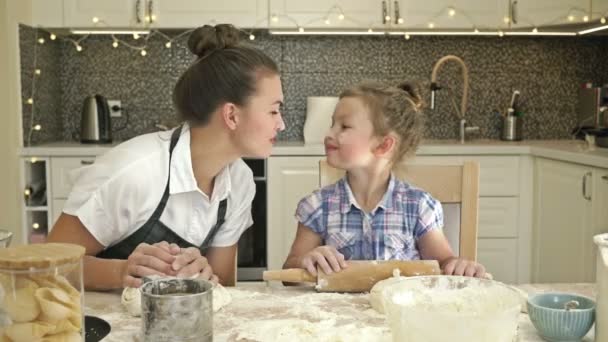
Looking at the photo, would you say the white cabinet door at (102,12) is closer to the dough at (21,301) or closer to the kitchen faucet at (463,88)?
the kitchen faucet at (463,88)

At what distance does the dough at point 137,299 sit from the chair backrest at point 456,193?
0.69 metres

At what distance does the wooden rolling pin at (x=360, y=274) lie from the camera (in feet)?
3.98

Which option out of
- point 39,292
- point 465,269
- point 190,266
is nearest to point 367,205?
point 465,269

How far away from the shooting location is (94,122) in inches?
138

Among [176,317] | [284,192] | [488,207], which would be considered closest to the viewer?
[176,317]

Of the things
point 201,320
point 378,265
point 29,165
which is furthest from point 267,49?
point 201,320

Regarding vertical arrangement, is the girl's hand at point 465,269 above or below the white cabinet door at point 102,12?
below

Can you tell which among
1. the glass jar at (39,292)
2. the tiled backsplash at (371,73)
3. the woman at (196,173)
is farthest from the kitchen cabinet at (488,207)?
the glass jar at (39,292)

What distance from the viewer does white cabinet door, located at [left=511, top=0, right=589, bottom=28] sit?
3.45 meters

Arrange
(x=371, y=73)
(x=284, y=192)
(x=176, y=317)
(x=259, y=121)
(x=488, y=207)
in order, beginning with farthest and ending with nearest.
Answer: (x=371, y=73) → (x=488, y=207) → (x=284, y=192) → (x=259, y=121) → (x=176, y=317)

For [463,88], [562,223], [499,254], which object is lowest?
[499,254]

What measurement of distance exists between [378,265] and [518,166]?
2.33 meters

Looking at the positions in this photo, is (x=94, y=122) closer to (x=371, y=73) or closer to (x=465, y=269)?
(x=371, y=73)

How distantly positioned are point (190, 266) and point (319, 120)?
238 cm
